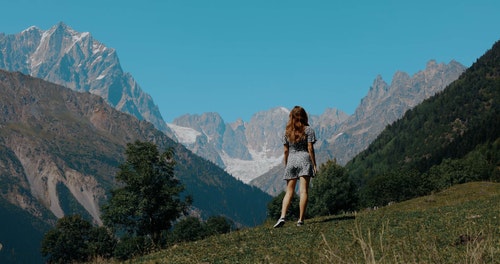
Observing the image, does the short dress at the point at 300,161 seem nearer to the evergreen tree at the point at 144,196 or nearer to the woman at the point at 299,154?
the woman at the point at 299,154

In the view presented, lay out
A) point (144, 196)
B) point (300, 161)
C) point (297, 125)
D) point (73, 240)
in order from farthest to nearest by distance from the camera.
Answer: point (73, 240)
point (144, 196)
point (297, 125)
point (300, 161)

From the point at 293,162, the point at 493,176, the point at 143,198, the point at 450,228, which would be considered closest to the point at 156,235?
the point at 143,198

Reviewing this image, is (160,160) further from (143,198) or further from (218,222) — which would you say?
(218,222)

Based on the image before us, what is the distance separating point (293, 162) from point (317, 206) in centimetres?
8871

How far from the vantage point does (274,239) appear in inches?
695

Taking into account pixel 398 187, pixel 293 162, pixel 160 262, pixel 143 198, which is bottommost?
pixel 160 262

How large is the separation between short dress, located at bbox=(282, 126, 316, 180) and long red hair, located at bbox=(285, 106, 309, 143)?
0.20 metres

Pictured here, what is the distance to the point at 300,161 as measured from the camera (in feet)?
64.7

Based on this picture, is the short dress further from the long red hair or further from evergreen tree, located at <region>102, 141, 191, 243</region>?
evergreen tree, located at <region>102, 141, 191, 243</region>

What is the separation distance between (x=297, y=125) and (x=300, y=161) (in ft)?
Result: 4.67

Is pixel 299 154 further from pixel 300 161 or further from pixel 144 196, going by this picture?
pixel 144 196

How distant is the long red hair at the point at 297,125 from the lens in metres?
19.7

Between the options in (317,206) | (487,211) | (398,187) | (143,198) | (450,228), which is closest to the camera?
(450,228)

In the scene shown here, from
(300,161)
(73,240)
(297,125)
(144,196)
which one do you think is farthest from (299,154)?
(73,240)
